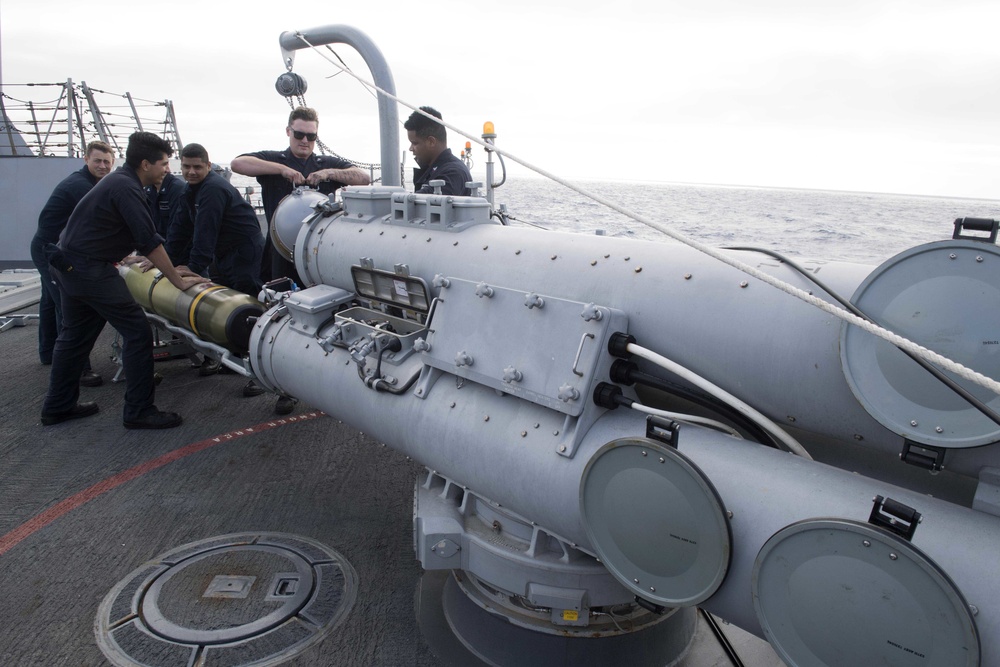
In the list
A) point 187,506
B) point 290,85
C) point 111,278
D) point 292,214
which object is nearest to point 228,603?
point 187,506

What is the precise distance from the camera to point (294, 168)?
493 centimetres

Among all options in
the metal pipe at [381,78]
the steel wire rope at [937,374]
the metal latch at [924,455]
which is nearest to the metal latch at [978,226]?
the steel wire rope at [937,374]

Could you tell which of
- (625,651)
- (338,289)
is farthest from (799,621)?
(338,289)

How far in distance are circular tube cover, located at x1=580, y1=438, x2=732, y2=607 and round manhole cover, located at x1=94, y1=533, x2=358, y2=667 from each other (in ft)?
4.28

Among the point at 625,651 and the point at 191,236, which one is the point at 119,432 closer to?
the point at 191,236

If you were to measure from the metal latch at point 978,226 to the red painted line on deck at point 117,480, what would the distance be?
12.5 feet

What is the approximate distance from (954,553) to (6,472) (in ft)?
14.6

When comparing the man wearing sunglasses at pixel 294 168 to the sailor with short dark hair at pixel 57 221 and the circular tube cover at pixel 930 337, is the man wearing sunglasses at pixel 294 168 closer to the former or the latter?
the sailor with short dark hair at pixel 57 221

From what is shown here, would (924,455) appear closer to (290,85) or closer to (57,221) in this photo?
(290,85)

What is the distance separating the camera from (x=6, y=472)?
376cm

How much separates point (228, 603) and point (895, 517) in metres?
2.41

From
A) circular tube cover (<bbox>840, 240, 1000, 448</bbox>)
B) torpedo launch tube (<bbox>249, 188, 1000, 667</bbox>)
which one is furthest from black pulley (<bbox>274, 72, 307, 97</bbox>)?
circular tube cover (<bbox>840, 240, 1000, 448</bbox>)

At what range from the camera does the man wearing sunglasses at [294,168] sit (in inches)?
182

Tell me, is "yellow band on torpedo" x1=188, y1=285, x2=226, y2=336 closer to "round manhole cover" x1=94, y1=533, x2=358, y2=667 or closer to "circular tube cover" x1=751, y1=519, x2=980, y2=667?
"round manhole cover" x1=94, y1=533, x2=358, y2=667
